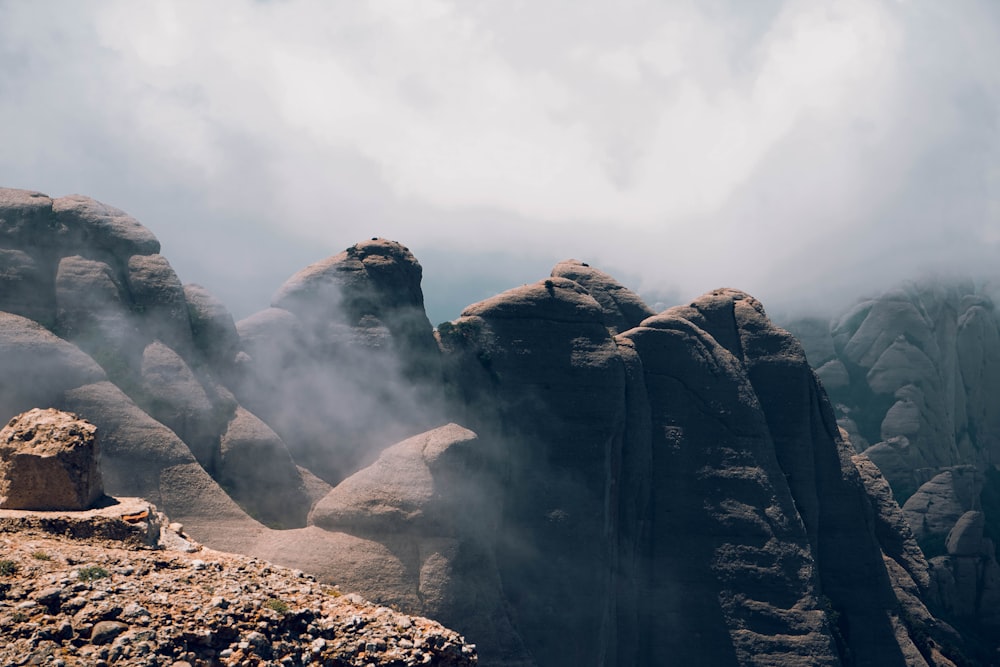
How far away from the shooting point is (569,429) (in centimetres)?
5916

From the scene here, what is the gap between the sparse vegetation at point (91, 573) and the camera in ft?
57.0

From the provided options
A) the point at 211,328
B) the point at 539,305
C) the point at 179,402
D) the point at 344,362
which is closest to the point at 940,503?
the point at 539,305

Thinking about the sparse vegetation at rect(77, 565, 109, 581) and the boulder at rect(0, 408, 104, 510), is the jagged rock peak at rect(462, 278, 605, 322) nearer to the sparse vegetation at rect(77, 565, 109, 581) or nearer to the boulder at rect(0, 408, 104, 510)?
the boulder at rect(0, 408, 104, 510)

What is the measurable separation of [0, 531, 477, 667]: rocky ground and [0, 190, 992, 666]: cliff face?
26435mm

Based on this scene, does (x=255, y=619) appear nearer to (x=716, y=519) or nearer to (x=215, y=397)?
(x=215, y=397)

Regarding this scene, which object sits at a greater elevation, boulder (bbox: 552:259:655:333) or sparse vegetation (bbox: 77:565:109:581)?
boulder (bbox: 552:259:655:333)

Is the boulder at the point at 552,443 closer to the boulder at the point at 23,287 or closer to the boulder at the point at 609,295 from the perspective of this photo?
the boulder at the point at 609,295

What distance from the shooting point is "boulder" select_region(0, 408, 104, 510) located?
22859mm

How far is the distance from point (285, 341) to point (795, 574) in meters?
30.8

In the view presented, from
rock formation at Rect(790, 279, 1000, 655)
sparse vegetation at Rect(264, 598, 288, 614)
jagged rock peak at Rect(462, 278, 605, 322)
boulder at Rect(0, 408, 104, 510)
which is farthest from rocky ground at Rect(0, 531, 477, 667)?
rock formation at Rect(790, 279, 1000, 655)

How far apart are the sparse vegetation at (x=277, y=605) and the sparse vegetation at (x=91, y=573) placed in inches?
106

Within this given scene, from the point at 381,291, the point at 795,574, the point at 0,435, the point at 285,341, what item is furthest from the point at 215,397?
the point at 795,574

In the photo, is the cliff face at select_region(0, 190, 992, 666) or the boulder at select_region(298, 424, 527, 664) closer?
the boulder at select_region(298, 424, 527, 664)

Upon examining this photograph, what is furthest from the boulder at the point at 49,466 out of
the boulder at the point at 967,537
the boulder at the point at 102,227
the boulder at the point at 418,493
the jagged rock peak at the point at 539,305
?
the boulder at the point at 967,537
